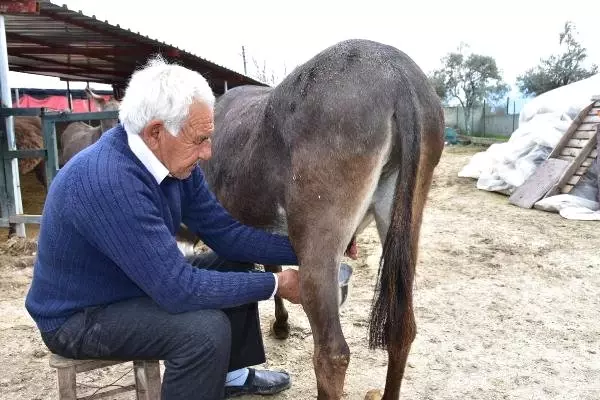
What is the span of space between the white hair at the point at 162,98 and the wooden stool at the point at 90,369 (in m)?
0.92

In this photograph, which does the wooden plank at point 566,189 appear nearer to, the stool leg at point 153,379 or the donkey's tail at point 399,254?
the donkey's tail at point 399,254

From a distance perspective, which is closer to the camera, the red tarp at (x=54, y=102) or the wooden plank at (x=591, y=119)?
the wooden plank at (x=591, y=119)

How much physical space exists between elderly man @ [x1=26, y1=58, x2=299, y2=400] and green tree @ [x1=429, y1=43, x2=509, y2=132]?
33.5 meters

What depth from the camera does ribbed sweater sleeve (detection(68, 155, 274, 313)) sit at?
1.68 m

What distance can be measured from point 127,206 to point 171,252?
214 mm

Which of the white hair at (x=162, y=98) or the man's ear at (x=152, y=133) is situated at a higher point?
the white hair at (x=162, y=98)

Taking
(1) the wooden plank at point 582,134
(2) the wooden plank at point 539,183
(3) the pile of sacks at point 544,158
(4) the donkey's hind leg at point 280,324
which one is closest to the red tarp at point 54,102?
(3) the pile of sacks at point 544,158

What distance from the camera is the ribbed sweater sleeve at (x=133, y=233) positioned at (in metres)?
1.68

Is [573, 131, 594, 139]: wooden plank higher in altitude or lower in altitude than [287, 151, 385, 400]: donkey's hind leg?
higher

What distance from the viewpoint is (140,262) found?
1.69 meters

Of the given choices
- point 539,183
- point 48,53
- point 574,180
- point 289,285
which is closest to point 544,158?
point 539,183

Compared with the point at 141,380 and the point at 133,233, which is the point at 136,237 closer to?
the point at 133,233

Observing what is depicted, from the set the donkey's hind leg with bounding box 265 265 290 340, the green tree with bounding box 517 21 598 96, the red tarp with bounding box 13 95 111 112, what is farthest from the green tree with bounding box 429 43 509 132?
the donkey's hind leg with bounding box 265 265 290 340

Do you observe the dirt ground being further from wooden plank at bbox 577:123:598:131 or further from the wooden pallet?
wooden plank at bbox 577:123:598:131
